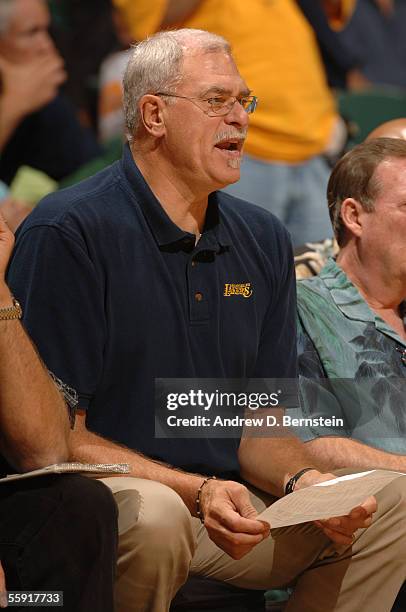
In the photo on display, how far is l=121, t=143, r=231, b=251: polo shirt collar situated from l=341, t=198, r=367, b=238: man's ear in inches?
19.9

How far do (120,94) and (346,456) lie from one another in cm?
252

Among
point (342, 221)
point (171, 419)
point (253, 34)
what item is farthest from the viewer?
point (253, 34)

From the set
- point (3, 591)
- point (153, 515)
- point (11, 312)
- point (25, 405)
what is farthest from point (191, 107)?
point (3, 591)

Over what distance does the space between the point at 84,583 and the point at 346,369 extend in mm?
1052

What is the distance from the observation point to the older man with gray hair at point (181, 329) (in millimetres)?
2426

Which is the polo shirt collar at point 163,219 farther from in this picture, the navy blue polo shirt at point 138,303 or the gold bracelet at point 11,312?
the gold bracelet at point 11,312

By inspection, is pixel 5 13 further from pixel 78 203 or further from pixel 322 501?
pixel 322 501

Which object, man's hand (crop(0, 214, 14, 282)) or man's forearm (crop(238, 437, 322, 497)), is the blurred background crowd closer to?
man's forearm (crop(238, 437, 322, 497))

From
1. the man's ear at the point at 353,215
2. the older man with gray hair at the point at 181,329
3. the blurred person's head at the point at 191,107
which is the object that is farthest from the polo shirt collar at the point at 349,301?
the blurred person's head at the point at 191,107

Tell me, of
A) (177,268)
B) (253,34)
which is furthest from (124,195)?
(253,34)

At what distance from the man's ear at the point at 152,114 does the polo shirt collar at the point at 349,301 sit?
2.16 feet

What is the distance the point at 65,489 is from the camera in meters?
2.19

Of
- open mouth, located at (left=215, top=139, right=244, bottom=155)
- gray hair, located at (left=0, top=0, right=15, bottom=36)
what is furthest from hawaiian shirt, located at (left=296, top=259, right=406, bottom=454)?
gray hair, located at (left=0, top=0, right=15, bottom=36)

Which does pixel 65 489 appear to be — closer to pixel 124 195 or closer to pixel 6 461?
pixel 6 461
